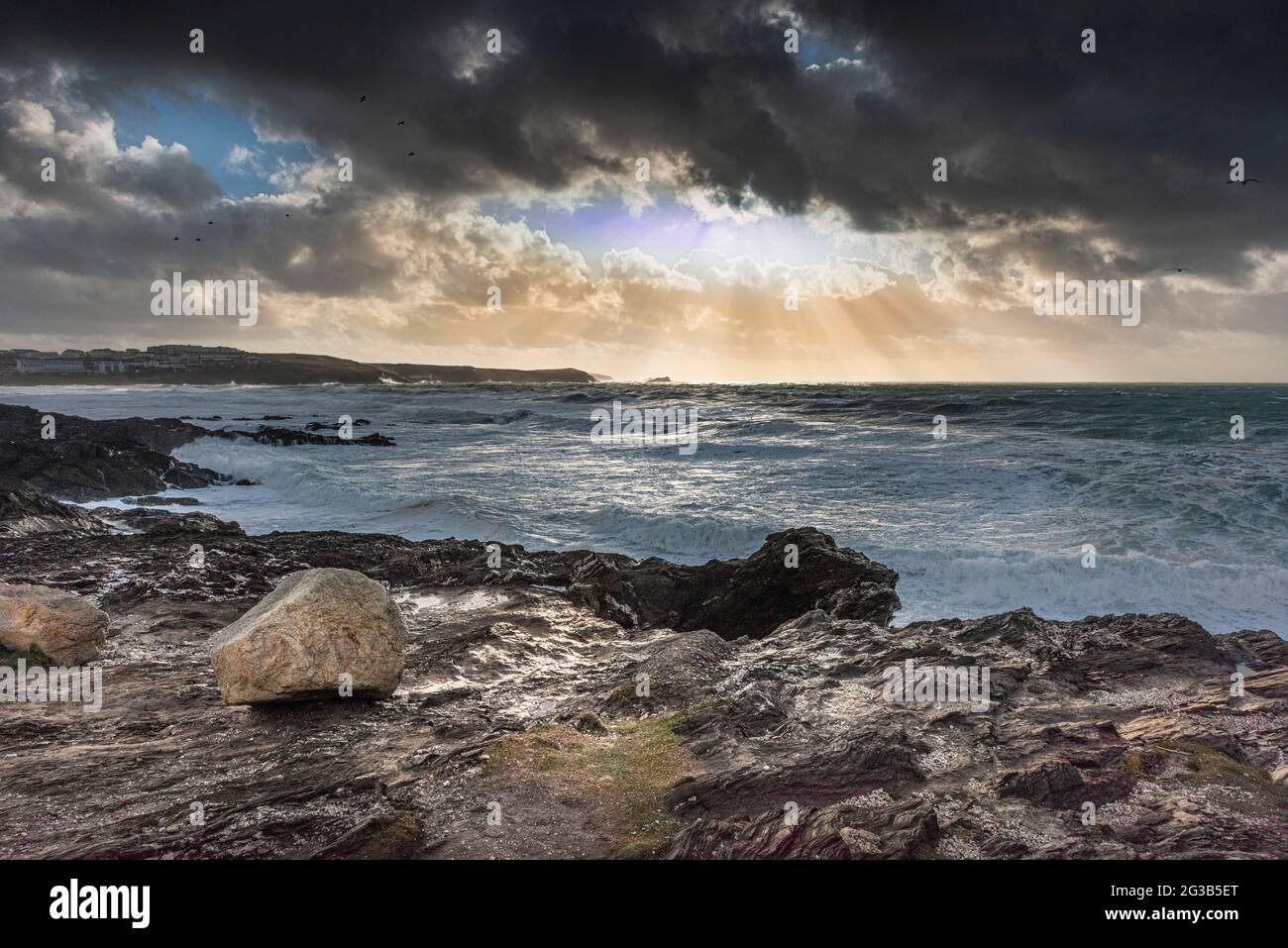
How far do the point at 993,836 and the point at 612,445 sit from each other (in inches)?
1338

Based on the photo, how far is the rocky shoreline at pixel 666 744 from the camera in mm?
3854

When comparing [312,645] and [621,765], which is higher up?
[312,645]

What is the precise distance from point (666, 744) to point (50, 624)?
21.4ft

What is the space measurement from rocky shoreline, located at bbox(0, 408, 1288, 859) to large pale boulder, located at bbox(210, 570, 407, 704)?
25 centimetres

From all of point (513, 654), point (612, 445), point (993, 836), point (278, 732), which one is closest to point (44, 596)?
point (278, 732)

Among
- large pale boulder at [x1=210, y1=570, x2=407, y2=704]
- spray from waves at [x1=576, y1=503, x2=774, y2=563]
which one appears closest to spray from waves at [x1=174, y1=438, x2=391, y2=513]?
spray from waves at [x1=576, y1=503, x2=774, y2=563]

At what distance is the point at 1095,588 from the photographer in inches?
497

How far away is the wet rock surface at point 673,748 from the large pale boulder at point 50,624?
0.37 m

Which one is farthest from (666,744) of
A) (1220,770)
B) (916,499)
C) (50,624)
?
(916,499)

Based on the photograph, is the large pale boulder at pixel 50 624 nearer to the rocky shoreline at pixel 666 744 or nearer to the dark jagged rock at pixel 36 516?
the rocky shoreline at pixel 666 744

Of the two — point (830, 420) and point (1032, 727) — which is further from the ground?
point (830, 420)

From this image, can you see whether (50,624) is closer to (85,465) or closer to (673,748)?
(673,748)

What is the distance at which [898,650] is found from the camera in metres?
7.39
